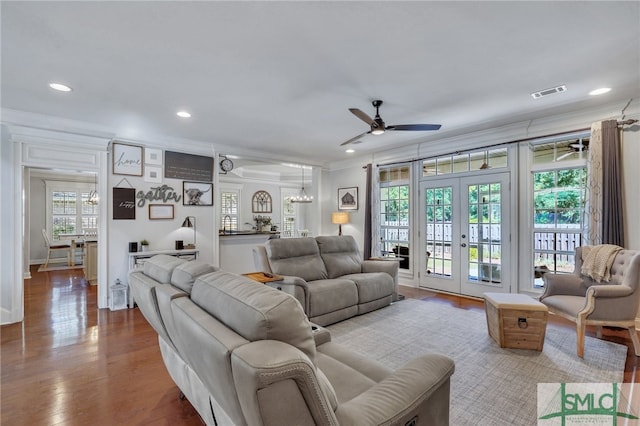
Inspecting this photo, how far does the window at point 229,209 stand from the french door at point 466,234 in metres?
6.21

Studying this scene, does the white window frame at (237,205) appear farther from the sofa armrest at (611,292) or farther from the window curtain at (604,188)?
the sofa armrest at (611,292)

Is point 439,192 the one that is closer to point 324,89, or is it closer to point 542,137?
point 542,137

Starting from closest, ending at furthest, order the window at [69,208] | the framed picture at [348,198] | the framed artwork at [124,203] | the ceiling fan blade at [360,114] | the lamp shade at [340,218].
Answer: the ceiling fan blade at [360,114] → the framed artwork at [124,203] → the lamp shade at [340,218] → the framed picture at [348,198] → the window at [69,208]

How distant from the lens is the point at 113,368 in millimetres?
2590

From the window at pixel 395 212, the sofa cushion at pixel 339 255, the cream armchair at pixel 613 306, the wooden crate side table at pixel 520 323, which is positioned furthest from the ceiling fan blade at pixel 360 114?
the window at pixel 395 212

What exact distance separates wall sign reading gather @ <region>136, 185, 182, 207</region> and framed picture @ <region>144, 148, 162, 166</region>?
394 mm

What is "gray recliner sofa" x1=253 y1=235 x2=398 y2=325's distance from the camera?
3.41m

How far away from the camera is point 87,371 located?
254cm

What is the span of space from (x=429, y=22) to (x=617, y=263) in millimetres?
3060

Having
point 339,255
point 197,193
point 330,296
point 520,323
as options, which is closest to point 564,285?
point 520,323

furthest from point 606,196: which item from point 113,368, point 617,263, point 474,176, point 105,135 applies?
point 105,135

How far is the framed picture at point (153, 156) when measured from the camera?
4.72 m

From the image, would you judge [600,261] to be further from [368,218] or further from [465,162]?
[368,218]

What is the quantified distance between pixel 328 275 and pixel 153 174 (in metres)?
3.20
